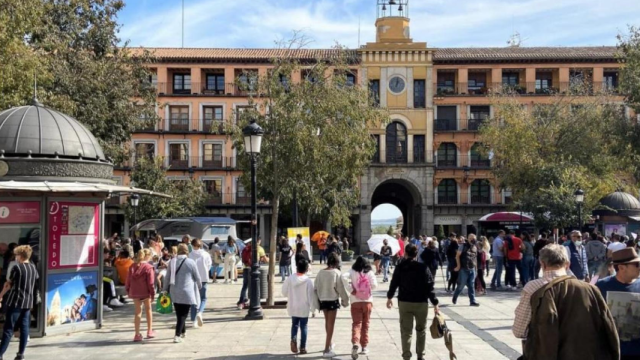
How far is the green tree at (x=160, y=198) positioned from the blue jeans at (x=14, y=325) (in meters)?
33.1

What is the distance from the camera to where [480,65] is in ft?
169

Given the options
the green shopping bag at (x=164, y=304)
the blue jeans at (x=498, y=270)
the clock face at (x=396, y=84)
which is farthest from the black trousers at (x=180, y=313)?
the clock face at (x=396, y=84)

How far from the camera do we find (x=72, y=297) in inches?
462

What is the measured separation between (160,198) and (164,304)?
3240 centimetres

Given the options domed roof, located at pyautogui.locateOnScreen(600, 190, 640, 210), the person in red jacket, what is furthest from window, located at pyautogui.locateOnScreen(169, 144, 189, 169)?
the person in red jacket

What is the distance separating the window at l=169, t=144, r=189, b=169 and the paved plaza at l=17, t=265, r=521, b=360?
37.1m

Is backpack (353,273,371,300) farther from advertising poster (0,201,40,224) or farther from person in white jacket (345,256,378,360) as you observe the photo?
advertising poster (0,201,40,224)

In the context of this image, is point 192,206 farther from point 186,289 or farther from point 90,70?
point 186,289

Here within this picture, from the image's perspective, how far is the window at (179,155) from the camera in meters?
51.6

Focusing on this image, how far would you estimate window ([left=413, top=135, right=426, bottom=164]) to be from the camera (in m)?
Answer: 49.8

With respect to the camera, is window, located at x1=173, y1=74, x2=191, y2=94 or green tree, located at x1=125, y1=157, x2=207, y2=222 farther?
window, located at x1=173, y1=74, x2=191, y2=94

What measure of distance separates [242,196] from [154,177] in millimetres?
8784

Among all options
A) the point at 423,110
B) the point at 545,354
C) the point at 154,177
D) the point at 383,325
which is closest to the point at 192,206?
the point at 154,177

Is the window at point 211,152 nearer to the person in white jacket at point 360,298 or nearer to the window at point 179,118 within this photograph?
the window at point 179,118
